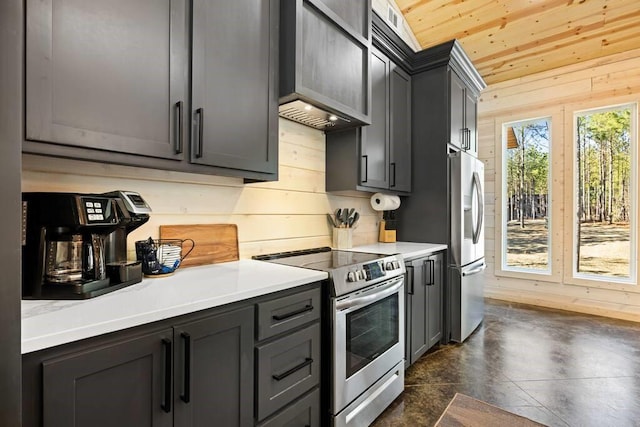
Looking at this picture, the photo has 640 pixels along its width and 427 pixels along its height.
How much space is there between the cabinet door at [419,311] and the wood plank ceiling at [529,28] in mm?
2876

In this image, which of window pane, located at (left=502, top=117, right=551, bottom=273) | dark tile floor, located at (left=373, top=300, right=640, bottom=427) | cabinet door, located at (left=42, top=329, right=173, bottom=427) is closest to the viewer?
cabinet door, located at (left=42, top=329, right=173, bottom=427)

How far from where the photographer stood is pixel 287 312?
1.43m

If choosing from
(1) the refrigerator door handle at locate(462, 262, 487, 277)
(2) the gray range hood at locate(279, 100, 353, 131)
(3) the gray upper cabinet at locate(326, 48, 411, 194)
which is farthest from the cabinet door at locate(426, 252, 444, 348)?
(2) the gray range hood at locate(279, 100, 353, 131)

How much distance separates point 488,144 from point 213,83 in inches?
172

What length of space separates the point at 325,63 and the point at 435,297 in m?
2.16

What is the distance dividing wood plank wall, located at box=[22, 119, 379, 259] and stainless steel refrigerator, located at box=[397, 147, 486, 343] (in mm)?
497

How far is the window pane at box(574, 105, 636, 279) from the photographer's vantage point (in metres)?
3.84

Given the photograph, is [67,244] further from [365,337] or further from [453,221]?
[453,221]

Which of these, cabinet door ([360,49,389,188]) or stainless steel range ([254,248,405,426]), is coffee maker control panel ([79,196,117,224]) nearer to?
stainless steel range ([254,248,405,426])

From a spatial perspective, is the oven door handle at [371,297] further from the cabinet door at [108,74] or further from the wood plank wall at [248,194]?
the cabinet door at [108,74]

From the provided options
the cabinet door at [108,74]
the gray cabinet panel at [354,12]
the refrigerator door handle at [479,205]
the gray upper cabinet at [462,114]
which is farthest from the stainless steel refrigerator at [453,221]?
the cabinet door at [108,74]

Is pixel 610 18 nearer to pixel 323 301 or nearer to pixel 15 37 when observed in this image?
pixel 323 301

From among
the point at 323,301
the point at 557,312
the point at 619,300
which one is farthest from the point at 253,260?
the point at 619,300

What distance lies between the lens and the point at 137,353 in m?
0.97
